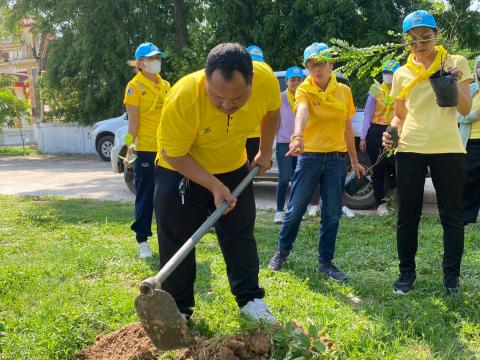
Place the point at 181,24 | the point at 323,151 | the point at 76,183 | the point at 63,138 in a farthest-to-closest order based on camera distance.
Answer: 1. the point at 63,138
2. the point at 181,24
3. the point at 76,183
4. the point at 323,151

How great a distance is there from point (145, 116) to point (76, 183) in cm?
677

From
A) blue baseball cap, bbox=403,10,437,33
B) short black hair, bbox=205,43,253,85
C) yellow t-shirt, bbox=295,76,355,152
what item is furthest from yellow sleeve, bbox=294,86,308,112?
short black hair, bbox=205,43,253,85

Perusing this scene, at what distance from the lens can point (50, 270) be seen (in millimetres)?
4387

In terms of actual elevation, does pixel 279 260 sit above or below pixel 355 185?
below

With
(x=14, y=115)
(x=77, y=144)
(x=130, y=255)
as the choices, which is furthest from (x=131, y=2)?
(x=130, y=255)

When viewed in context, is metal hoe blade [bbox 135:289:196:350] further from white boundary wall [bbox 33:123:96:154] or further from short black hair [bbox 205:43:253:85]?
white boundary wall [bbox 33:123:96:154]

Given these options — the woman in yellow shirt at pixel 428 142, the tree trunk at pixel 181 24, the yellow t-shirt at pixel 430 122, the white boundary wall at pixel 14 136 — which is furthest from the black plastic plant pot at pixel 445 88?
the white boundary wall at pixel 14 136

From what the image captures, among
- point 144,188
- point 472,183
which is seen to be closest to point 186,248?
point 144,188

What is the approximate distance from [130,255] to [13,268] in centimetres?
102

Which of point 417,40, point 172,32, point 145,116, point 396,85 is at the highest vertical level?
point 172,32

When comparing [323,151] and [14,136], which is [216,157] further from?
[14,136]

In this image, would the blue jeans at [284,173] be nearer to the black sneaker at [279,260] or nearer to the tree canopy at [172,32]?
the black sneaker at [279,260]

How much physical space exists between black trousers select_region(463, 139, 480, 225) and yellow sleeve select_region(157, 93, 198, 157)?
3.67 meters

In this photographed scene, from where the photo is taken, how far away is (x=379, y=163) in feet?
21.1
